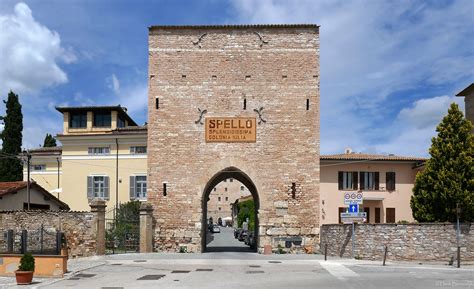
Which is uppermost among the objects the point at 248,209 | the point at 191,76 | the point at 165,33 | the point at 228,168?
the point at 165,33

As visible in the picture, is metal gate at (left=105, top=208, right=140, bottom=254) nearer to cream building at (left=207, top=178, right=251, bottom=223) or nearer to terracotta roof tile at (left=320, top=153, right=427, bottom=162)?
terracotta roof tile at (left=320, top=153, right=427, bottom=162)

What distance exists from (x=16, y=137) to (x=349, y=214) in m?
33.0

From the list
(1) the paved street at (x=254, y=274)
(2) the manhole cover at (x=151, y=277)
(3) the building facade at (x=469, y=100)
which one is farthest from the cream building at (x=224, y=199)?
(2) the manhole cover at (x=151, y=277)

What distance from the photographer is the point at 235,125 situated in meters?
26.2

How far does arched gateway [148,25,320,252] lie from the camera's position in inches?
1019

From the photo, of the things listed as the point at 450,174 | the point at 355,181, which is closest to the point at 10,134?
the point at 355,181

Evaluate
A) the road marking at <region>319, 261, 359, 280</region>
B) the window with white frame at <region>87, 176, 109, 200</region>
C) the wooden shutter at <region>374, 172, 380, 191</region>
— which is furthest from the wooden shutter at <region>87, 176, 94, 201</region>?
the road marking at <region>319, 261, 359, 280</region>

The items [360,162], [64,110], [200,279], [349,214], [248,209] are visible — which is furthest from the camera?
[248,209]

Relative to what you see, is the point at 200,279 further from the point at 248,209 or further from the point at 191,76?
the point at 248,209

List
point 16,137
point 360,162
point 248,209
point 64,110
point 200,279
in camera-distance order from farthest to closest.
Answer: point 248,209, point 64,110, point 16,137, point 360,162, point 200,279

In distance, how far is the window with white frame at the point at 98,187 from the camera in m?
45.4

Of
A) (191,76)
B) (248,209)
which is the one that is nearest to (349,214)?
(191,76)

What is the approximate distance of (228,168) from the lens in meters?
26.1

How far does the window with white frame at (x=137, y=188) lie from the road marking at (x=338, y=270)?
2654 centimetres
